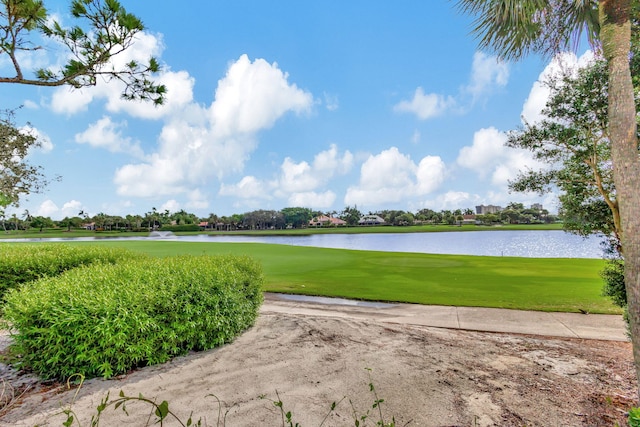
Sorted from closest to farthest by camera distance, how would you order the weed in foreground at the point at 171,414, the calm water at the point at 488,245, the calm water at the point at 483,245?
the weed in foreground at the point at 171,414 < the calm water at the point at 488,245 < the calm water at the point at 483,245

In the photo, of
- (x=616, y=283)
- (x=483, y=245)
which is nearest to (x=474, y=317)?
(x=616, y=283)

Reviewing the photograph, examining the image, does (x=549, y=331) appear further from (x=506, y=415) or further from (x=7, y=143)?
(x=7, y=143)

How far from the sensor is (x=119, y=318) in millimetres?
3699

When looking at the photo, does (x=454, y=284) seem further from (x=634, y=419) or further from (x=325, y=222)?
(x=325, y=222)

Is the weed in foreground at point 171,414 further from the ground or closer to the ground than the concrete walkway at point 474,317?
further from the ground

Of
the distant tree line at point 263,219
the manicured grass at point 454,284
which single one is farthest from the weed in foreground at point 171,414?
the distant tree line at point 263,219

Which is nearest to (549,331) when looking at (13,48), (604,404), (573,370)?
(573,370)

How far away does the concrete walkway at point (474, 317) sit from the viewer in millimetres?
6137

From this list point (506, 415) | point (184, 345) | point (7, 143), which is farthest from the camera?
point (7, 143)

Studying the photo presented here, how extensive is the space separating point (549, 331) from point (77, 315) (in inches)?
304

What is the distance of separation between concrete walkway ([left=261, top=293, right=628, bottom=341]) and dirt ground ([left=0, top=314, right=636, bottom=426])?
77 centimetres

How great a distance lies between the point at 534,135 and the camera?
742 centimetres

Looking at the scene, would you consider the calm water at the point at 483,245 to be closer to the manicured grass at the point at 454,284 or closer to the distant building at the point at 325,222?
the manicured grass at the point at 454,284

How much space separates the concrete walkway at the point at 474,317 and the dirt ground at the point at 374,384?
30.2 inches
